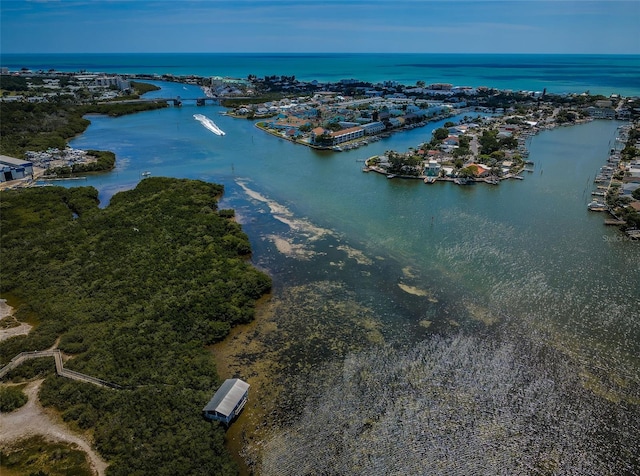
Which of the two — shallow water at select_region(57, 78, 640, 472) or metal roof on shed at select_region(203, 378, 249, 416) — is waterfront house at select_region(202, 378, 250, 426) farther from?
shallow water at select_region(57, 78, 640, 472)

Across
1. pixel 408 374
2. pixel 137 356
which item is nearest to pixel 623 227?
pixel 408 374

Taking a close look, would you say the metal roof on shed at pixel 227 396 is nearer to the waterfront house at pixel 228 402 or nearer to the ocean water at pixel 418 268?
the waterfront house at pixel 228 402

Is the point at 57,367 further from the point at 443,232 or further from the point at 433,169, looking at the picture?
the point at 433,169

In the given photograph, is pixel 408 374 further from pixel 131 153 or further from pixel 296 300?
pixel 131 153

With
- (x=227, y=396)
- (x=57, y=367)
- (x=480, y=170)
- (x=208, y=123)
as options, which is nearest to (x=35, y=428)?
(x=57, y=367)

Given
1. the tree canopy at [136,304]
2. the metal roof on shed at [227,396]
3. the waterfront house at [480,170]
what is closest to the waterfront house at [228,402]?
the metal roof on shed at [227,396]
